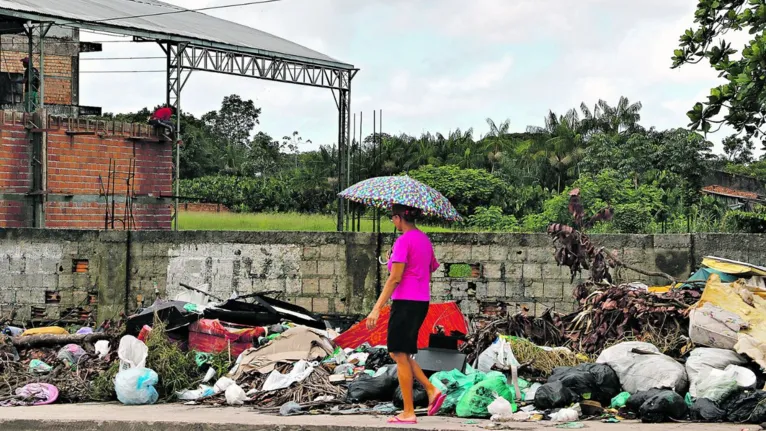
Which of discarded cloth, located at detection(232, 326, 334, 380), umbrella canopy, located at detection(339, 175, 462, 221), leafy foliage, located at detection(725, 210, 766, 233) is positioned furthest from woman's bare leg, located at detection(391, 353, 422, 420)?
leafy foliage, located at detection(725, 210, 766, 233)

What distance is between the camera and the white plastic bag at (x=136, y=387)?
8195 mm

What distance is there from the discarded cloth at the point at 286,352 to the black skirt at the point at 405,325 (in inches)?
80.0

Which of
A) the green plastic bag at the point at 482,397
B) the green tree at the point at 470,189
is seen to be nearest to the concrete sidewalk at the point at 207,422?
the green plastic bag at the point at 482,397

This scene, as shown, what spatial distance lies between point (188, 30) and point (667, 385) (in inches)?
717

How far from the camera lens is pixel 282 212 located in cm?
3325

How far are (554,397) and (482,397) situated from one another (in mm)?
555

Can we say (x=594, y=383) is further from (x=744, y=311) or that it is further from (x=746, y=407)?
(x=744, y=311)

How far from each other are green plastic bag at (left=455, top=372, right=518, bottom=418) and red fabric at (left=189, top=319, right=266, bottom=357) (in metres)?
2.87

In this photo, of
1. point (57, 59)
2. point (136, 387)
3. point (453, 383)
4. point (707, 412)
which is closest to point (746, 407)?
point (707, 412)

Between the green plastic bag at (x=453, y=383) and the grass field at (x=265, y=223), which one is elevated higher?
the grass field at (x=265, y=223)

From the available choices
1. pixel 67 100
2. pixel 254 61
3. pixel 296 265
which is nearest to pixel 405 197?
pixel 296 265

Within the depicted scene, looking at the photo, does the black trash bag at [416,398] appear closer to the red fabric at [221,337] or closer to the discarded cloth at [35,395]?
the red fabric at [221,337]

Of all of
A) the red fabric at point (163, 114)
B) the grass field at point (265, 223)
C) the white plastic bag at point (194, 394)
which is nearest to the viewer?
the white plastic bag at point (194, 394)

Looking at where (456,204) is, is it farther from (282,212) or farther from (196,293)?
(196,293)
